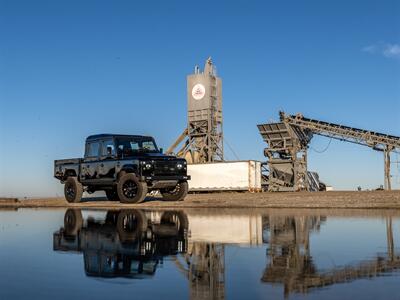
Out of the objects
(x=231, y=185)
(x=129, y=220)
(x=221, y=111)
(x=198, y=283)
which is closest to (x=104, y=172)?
(x=129, y=220)

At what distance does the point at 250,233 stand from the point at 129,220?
439 centimetres

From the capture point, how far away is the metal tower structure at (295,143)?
49125mm

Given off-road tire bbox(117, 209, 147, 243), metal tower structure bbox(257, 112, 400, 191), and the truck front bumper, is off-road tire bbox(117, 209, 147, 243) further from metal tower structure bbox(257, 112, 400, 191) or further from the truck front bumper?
metal tower structure bbox(257, 112, 400, 191)

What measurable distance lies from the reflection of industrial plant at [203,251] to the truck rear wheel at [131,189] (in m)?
7.51

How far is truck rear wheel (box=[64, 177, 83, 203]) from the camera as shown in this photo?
2225 centimetres

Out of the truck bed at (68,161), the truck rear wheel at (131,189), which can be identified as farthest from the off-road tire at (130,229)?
the truck bed at (68,161)

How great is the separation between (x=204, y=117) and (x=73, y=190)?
27.5 m

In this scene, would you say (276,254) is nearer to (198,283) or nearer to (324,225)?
(198,283)

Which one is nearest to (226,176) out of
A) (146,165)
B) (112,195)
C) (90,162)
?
(112,195)

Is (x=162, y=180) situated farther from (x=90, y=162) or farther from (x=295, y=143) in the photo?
(x=295, y=143)

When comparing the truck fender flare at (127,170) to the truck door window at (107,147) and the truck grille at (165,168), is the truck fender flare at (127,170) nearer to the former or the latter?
the truck grille at (165,168)

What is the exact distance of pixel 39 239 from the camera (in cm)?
923

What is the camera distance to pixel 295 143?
50.9 m

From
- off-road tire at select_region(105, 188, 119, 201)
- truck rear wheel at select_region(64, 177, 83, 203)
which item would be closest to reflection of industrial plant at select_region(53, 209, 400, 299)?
truck rear wheel at select_region(64, 177, 83, 203)
